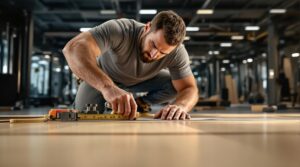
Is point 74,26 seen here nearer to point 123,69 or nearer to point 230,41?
point 230,41

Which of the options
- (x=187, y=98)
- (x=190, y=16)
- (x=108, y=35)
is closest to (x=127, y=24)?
(x=108, y=35)

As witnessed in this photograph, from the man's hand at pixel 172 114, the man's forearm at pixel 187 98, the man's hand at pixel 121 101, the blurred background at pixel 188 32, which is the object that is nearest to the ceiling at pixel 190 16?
the blurred background at pixel 188 32

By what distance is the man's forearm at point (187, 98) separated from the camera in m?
2.23

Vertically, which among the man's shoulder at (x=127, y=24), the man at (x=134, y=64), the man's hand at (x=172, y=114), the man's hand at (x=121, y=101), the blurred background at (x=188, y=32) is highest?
the blurred background at (x=188, y=32)

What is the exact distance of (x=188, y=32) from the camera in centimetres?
1247

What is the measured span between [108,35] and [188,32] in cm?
1064

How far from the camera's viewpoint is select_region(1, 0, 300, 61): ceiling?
9.47 metres

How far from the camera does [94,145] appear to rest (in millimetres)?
750

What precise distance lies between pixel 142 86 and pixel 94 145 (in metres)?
2.08

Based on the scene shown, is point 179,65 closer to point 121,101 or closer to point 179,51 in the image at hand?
point 179,51

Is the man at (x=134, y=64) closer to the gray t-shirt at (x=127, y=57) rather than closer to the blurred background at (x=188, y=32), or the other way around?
the gray t-shirt at (x=127, y=57)

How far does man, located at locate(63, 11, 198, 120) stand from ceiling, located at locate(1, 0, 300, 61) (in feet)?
21.2

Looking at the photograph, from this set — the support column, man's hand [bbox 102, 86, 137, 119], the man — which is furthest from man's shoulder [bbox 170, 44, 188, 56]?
the support column

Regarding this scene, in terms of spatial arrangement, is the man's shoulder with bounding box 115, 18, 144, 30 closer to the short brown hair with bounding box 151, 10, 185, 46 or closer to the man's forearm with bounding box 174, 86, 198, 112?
the short brown hair with bounding box 151, 10, 185, 46
